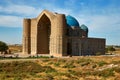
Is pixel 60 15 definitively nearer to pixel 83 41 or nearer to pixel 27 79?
pixel 83 41

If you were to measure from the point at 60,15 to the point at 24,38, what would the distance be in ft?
47.9

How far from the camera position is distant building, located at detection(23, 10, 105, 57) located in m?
57.0

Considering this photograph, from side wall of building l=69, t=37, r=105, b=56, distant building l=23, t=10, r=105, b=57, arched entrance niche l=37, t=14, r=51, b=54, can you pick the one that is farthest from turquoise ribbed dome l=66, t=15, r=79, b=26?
side wall of building l=69, t=37, r=105, b=56

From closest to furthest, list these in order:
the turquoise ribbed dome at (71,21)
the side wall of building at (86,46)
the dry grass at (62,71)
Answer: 1. the dry grass at (62,71)
2. the side wall of building at (86,46)
3. the turquoise ribbed dome at (71,21)

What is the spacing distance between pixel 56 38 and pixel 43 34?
9161mm

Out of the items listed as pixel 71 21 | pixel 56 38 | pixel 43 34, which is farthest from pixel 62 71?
pixel 71 21

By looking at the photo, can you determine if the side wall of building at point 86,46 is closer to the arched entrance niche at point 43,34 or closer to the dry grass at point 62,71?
the arched entrance niche at point 43,34

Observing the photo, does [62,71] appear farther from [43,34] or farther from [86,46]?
[43,34]

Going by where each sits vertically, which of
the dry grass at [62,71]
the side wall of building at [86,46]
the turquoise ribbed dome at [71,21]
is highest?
the turquoise ribbed dome at [71,21]

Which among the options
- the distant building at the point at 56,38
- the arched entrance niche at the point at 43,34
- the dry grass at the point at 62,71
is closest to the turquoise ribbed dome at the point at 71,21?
the distant building at the point at 56,38

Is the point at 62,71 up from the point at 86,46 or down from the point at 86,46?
down

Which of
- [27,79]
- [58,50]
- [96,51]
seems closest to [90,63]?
[27,79]

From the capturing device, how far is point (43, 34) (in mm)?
65688

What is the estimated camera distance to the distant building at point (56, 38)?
57.0m
